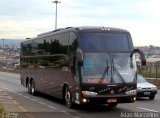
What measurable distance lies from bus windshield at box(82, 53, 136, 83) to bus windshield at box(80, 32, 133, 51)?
297mm

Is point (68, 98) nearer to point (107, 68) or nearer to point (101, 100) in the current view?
point (101, 100)

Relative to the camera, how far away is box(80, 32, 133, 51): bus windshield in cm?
1722

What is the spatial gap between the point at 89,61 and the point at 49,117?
2.87 m

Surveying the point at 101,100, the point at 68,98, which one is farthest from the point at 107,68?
the point at 68,98

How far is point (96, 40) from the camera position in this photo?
17.4 metres

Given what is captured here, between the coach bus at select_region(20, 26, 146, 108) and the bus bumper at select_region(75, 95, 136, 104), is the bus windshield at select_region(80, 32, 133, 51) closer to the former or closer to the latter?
the coach bus at select_region(20, 26, 146, 108)

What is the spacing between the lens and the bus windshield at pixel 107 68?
16719 millimetres

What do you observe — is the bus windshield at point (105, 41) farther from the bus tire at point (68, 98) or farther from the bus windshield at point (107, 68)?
the bus tire at point (68, 98)

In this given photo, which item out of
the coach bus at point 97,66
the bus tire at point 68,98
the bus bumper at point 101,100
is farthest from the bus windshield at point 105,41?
the bus tire at point 68,98

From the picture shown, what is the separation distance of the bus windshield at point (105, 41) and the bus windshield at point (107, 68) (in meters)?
0.30

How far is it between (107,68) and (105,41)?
1.20 m

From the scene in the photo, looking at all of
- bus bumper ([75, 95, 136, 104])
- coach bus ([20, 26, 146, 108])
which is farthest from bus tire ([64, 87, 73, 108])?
bus bumper ([75, 95, 136, 104])

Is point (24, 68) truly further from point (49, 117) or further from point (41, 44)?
point (49, 117)

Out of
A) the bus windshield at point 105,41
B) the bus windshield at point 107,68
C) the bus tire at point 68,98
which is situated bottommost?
the bus tire at point 68,98
